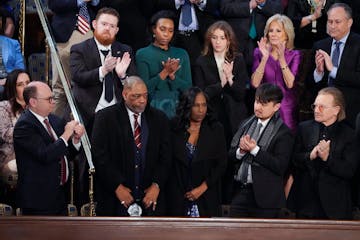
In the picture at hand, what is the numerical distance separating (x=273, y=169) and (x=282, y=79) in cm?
90

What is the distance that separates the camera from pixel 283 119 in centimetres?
696

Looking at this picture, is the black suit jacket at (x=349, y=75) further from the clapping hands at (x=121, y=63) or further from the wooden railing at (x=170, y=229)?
the wooden railing at (x=170, y=229)

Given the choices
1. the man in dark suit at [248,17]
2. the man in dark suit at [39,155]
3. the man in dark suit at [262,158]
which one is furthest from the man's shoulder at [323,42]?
the man in dark suit at [39,155]

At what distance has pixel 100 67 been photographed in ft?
21.9

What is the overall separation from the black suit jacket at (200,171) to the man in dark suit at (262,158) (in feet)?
0.37

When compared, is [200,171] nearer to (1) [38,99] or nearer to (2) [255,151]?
(2) [255,151]

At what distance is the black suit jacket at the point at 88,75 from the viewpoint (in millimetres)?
6699

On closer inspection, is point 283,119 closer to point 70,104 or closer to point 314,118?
point 314,118

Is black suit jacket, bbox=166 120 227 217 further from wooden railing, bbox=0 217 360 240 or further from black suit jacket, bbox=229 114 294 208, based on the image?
wooden railing, bbox=0 217 360 240

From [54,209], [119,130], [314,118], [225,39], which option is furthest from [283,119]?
[54,209]

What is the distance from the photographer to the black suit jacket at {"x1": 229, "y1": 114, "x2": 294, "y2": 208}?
6336mm

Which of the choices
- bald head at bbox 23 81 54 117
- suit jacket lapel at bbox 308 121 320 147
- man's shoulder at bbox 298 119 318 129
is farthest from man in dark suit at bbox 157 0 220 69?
bald head at bbox 23 81 54 117

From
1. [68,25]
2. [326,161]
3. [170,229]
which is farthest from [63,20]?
[170,229]

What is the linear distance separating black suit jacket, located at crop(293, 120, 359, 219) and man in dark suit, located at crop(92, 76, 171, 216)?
88cm
